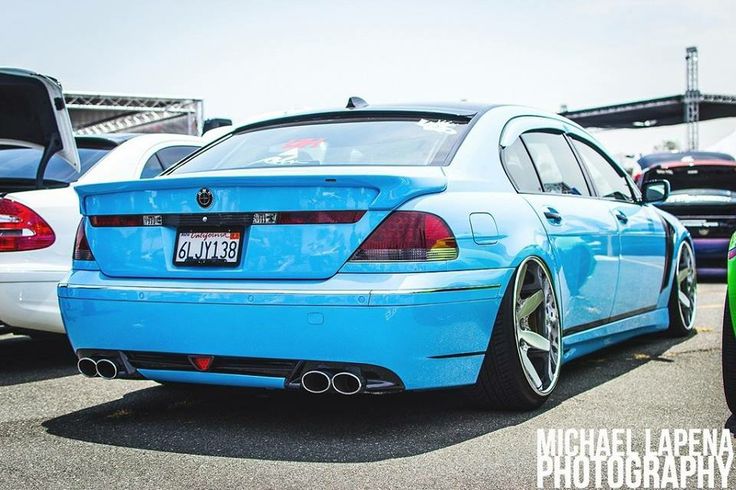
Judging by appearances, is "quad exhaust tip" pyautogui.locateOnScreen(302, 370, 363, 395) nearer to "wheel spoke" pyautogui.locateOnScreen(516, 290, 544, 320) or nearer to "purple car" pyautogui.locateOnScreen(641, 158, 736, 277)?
"wheel spoke" pyautogui.locateOnScreen(516, 290, 544, 320)

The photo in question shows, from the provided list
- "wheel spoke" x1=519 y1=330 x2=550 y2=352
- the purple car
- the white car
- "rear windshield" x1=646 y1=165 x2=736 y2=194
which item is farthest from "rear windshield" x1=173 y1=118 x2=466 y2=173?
"rear windshield" x1=646 y1=165 x2=736 y2=194

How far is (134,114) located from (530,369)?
126 feet

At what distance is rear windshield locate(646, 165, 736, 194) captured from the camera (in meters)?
12.4

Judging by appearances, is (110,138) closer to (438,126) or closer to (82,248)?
(82,248)

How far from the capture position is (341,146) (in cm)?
443

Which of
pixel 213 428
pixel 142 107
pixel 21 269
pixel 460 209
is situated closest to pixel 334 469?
pixel 213 428

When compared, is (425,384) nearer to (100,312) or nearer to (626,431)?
(626,431)

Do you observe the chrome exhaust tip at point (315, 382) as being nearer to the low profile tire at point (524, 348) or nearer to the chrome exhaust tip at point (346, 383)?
the chrome exhaust tip at point (346, 383)

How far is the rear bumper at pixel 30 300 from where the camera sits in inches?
220

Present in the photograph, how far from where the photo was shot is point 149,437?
3990mm

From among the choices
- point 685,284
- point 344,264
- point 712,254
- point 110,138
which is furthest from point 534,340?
point 712,254

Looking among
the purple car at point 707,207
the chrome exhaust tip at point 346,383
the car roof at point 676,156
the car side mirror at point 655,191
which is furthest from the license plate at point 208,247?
the car roof at point 676,156

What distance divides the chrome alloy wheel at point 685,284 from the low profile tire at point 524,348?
241cm

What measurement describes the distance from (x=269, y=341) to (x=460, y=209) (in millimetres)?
895
